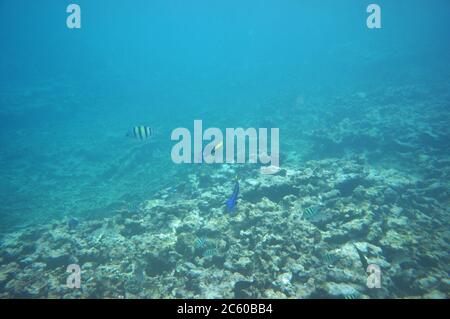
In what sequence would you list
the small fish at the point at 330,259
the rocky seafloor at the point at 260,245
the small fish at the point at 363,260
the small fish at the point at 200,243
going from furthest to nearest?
the small fish at the point at 200,243
the small fish at the point at 363,260
the small fish at the point at 330,259
the rocky seafloor at the point at 260,245

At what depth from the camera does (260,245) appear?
6652 mm

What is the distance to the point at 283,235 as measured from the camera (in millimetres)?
7051

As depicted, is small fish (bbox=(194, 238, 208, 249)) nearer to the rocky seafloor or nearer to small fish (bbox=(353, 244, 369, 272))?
the rocky seafloor

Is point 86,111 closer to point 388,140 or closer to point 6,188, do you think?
point 6,188

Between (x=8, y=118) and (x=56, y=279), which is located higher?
(x=8, y=118)

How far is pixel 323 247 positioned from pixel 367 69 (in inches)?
1249

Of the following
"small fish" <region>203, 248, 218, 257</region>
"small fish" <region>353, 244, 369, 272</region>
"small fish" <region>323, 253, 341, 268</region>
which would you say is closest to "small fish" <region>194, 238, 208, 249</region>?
"small fish" <region>203, 248, 218, 257</region>

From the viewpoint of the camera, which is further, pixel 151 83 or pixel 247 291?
pixel 151 83

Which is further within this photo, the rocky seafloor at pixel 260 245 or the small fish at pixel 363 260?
the small fish at pixel 363 260

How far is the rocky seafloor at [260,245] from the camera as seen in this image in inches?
227

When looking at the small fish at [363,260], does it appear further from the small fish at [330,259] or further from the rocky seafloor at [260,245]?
the small fish at [330,259]

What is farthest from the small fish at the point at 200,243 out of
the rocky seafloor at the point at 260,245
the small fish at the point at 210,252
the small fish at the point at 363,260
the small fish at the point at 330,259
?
the small fish at the point at 363,260
